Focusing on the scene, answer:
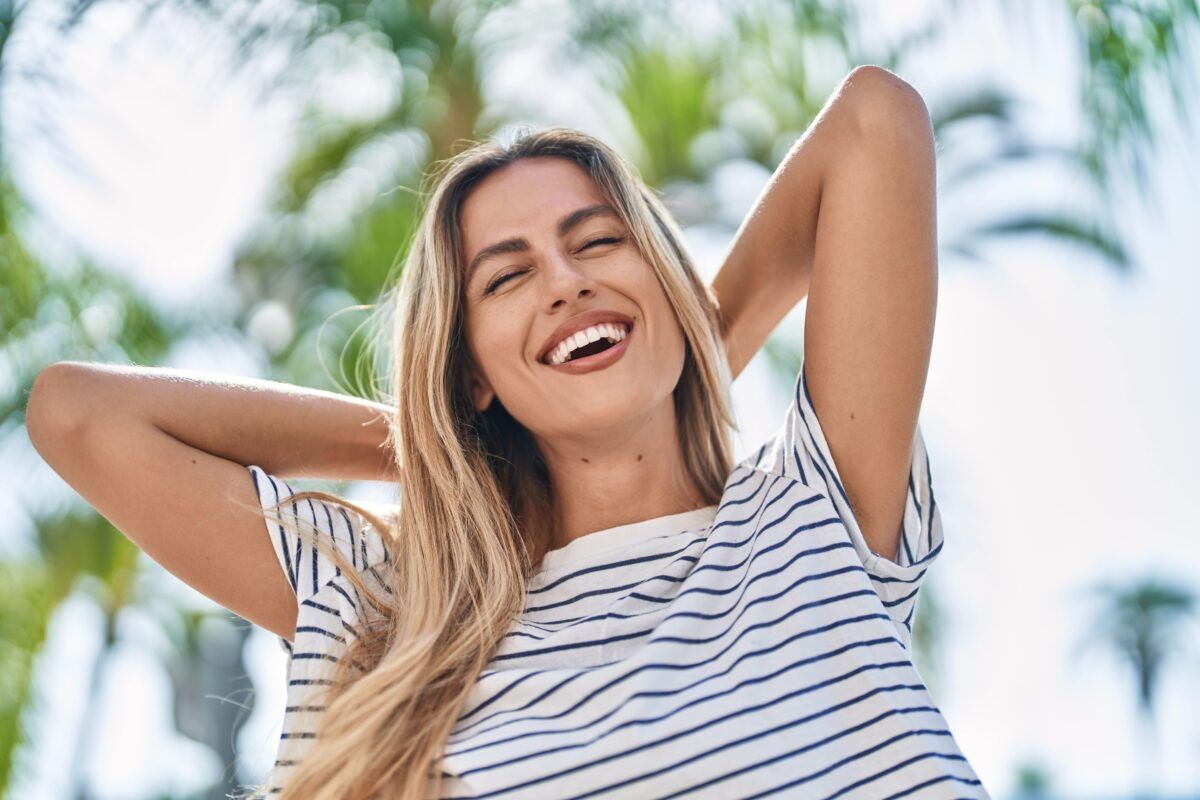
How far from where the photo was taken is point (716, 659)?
206cm

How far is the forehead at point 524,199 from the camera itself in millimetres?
2562

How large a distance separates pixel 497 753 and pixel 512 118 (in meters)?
4.97

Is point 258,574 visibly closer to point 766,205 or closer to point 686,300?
point 686,300

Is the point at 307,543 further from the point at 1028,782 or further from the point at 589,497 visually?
the point at 1028,782

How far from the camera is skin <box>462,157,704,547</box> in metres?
2.44

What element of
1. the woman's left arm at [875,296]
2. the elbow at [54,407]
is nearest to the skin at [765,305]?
the woman's left arm at [875,296]

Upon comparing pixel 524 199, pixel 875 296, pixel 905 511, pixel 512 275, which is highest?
pixel 524 199

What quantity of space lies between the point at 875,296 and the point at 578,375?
0.56 m

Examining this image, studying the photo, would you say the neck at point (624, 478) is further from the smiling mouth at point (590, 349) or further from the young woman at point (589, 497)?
the smiling mouth at point (590, 349)

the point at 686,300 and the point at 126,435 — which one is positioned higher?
the point at 686,300

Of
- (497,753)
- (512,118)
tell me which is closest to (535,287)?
(497,753)

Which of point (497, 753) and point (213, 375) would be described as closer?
point (497, 753)

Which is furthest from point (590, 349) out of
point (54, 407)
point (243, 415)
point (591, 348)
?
point (54, 407)

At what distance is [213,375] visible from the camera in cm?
263
